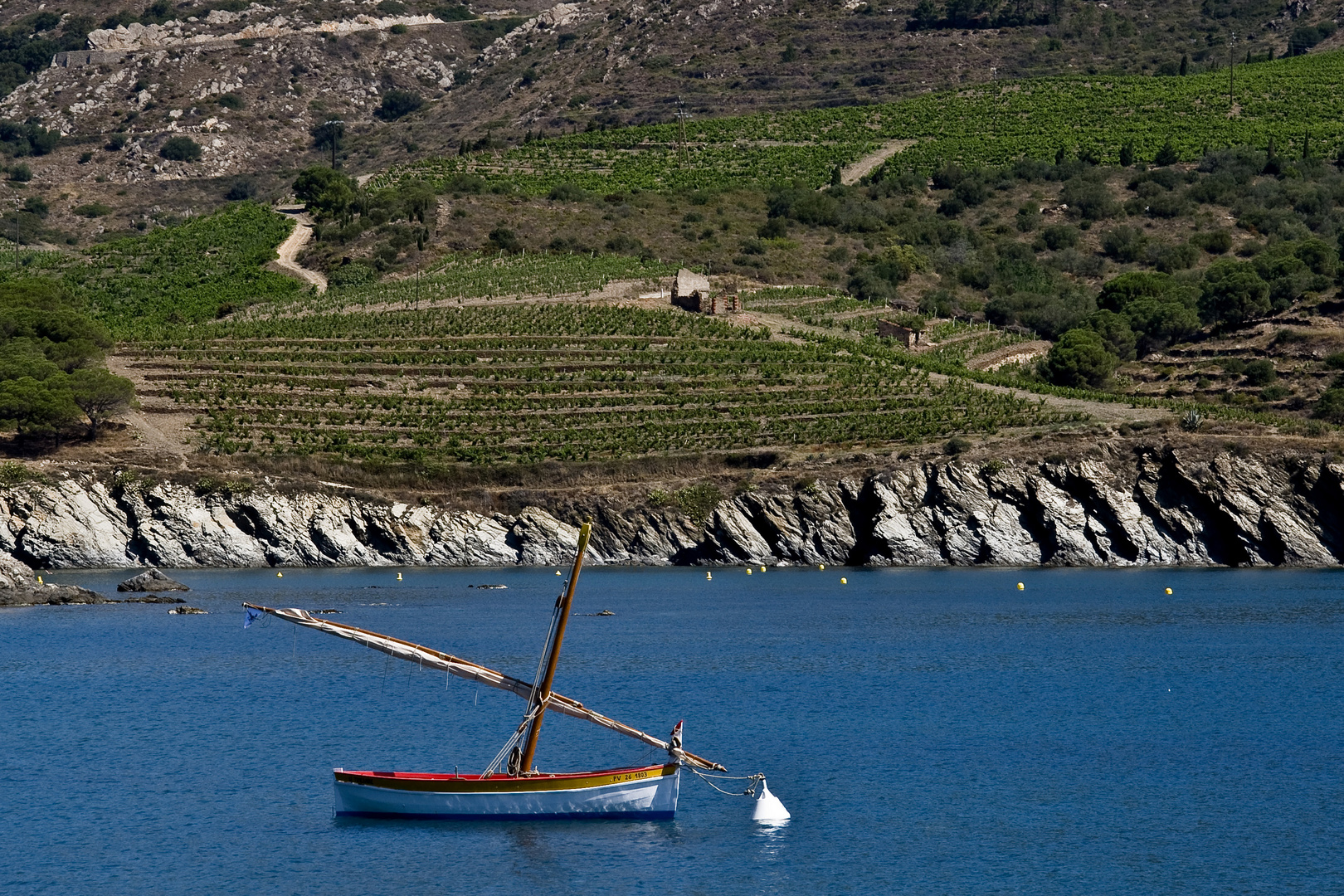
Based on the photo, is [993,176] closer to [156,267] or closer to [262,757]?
[156,267]

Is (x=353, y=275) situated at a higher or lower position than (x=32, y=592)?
higher

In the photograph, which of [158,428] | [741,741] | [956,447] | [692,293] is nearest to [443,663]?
[741,741]

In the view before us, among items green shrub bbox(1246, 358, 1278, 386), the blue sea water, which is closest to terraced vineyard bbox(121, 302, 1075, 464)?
green shrub bbox(1246, 358, 1278, 386)

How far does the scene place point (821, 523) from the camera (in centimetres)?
8606

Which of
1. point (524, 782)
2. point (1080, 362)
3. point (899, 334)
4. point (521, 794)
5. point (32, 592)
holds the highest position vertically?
point (524, 782)

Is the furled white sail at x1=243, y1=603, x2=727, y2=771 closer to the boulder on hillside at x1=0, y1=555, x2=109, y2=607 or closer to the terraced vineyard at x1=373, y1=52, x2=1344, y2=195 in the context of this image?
the boulder on hillside at x1=0, y1=555, x2=109, y2=607

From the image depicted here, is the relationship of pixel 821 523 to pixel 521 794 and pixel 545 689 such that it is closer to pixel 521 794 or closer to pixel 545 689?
pixel 545 689

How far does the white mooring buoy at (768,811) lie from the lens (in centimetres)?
3259

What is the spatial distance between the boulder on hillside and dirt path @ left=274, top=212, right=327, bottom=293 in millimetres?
54144

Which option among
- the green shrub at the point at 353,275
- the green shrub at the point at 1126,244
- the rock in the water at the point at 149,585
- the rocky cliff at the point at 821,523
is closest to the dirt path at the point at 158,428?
the rocky cliff at the point at 821,523

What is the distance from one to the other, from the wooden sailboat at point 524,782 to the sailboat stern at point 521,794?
0.02m

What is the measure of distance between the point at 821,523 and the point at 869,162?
3727 inches

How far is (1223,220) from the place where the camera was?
14925 centimetres

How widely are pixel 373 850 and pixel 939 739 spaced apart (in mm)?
15338
